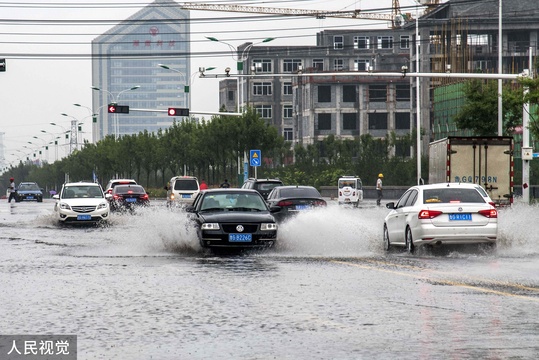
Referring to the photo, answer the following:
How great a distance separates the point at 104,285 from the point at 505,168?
2230 cm

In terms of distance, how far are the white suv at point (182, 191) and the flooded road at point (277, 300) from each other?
28602 millimetres

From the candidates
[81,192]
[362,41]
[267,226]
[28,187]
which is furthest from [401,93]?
[267,226]

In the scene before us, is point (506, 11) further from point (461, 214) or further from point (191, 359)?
point (191, 359)

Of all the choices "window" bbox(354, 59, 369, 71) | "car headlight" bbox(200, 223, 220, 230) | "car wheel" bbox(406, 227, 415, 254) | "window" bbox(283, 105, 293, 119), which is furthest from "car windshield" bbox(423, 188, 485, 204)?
"window" bbox(283, 105, 293, 119)

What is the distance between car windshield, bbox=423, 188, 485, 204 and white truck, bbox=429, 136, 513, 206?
13.0 metres

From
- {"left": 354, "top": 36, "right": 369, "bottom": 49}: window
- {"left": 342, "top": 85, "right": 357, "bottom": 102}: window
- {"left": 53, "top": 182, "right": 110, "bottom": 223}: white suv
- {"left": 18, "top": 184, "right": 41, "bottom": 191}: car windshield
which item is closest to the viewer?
{"left": 53, "top": 182, "right": 110, "bottom": 223}: white suv

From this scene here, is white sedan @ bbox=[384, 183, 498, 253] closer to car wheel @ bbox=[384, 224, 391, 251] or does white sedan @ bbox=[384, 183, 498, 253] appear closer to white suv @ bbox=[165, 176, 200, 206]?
car wheel @ bbox=[384, 224, 391, 251]

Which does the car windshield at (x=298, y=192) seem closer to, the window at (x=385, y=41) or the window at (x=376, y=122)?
the window at (x=376, y=122)

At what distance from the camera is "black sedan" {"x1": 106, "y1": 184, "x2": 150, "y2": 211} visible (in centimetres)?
4919

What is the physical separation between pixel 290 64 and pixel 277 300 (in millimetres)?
132425

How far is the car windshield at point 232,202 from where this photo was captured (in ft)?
77.0

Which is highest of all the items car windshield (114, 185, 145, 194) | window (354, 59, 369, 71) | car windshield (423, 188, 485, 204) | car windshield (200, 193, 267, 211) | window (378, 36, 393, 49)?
window (378, 36, 393, 49)

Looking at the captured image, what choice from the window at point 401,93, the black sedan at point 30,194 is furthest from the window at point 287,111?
the black sedan at point 30,194

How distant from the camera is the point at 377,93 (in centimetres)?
12244
